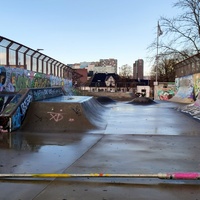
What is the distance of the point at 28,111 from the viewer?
13406 mm

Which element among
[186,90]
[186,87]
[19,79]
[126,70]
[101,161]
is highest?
[126,70]

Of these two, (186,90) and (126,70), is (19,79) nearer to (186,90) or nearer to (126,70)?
(186,90)

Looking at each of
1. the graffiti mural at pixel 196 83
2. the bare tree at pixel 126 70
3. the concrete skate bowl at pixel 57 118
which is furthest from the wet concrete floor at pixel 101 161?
the bare tree at pixel 126 70

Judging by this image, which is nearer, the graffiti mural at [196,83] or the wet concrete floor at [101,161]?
the wet concrete floor at [101,161]

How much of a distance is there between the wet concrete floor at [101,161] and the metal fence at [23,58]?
10.9m

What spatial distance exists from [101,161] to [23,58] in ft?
63.6

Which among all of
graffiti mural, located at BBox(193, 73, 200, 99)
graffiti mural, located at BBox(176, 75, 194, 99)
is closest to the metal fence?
graffiti mural, located at BBox(193, 73, 200, 99)

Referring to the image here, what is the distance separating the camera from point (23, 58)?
24984 mm

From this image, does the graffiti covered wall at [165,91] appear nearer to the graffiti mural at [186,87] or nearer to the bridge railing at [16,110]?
the graffiti mural at [186,87]

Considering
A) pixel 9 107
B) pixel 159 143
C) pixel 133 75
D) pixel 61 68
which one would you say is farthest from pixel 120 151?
pixel 133 75

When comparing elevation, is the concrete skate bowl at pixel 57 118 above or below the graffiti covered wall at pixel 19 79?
below

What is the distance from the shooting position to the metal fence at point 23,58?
2081cm

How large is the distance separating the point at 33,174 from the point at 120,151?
2.93 meters

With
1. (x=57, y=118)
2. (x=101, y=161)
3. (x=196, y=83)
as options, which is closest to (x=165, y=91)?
(x=196, y=83)
